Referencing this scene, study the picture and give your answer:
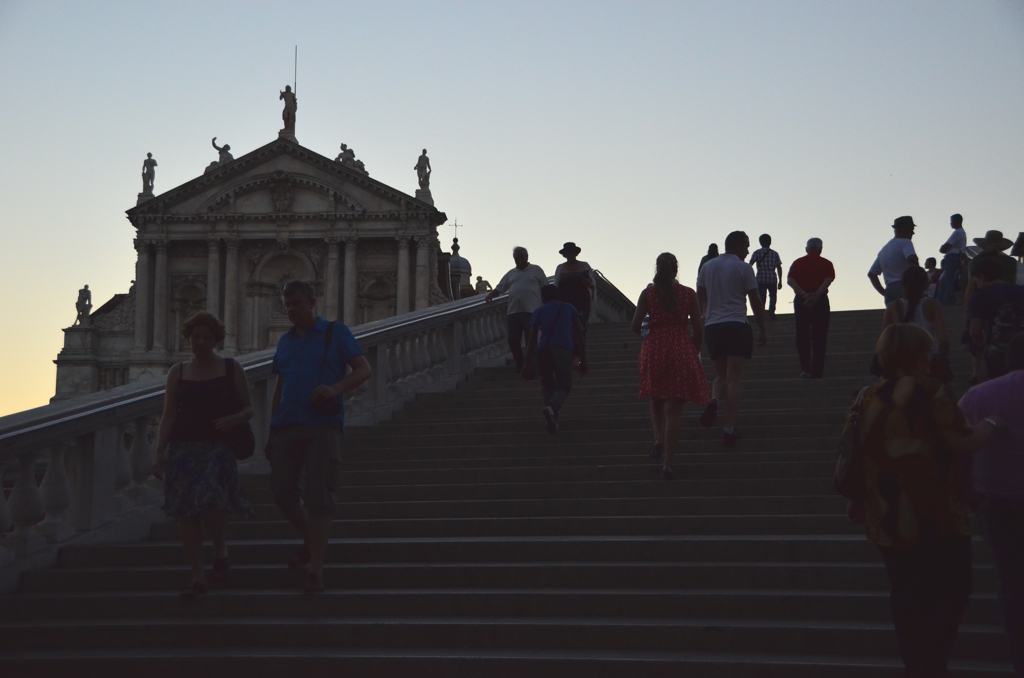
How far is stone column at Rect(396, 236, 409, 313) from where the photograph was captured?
171 ft

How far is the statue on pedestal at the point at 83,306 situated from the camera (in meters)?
53.2

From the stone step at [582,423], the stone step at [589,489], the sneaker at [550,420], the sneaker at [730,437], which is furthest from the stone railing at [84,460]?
the sneaker at [730,437]

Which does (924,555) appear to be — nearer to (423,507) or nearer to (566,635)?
(566,635)

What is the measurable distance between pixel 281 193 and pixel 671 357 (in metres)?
46.2

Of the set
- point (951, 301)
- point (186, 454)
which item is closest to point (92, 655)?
point (186, 454)

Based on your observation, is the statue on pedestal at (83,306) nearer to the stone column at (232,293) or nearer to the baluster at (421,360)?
the stone column at (232,293)

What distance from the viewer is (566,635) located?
237 inches

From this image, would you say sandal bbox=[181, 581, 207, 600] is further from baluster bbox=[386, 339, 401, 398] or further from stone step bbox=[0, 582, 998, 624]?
baluster bbox=[386, 339, 401, 398]

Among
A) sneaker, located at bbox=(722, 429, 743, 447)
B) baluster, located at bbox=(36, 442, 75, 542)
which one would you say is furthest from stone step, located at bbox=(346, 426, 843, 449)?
baluster, located at bbox=(36, 442, 75, 542)

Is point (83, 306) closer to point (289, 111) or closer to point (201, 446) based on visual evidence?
point (289, 111)

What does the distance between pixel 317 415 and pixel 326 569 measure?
34.0 inches

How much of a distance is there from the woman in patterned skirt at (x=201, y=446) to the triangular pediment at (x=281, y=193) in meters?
45.5

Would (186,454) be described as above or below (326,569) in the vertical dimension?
above

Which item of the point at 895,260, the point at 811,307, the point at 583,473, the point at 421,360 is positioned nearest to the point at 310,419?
the point at 583,473
